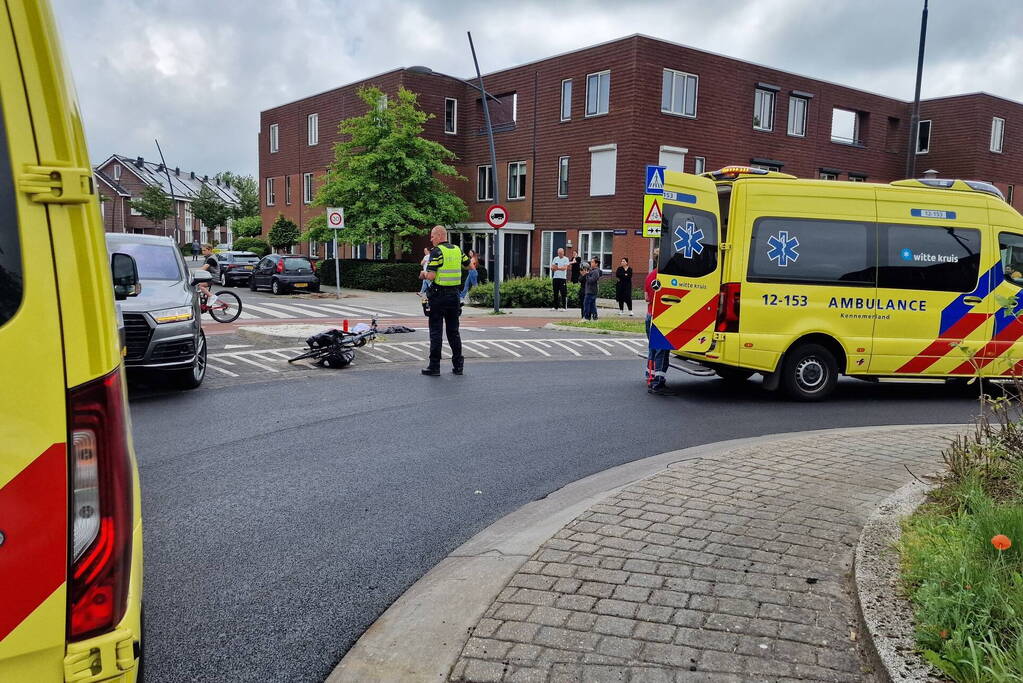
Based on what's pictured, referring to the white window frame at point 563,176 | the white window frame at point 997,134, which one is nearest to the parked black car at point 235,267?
the white window frame at point 563,176

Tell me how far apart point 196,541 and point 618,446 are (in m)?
3.68

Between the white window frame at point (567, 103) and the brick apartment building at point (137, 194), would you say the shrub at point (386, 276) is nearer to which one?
the white window frame at point (567, 103)

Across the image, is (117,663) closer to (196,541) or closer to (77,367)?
(77,367)

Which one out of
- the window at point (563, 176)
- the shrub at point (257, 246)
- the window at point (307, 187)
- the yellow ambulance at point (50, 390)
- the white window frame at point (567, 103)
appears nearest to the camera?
the yellow ambulance at point (50, 390)

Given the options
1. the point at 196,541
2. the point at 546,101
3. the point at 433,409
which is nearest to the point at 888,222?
the point at 433,409

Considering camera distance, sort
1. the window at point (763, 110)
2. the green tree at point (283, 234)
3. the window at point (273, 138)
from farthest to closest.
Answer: the window at point (273, 138), the green tree at point (283, 234), the window at point (763, 110)

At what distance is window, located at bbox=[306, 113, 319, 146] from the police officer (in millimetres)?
36217

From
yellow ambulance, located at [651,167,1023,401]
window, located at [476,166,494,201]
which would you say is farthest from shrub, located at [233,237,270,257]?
yellow ambulance, located at [651,167,1023,401]

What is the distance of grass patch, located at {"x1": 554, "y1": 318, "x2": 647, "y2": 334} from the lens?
16891 mm

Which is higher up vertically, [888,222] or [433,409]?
[888,222]

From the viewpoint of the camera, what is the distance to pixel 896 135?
40.0m

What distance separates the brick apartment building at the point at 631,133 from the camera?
31156 mm

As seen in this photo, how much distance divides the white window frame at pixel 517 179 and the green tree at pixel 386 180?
340 cm

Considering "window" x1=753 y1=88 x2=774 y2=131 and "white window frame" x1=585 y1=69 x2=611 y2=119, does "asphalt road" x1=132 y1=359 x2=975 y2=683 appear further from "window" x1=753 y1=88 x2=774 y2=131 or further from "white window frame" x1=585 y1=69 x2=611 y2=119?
"window" x1=753 y1=88 x2=774 y2=131
